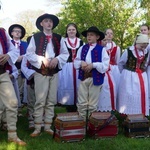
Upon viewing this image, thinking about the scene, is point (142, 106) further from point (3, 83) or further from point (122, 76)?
point (3, 83)

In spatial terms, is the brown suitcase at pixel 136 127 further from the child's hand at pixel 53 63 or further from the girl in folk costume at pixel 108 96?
the child's hand at pixel 53 63

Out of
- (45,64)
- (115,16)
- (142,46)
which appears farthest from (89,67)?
(115,16)

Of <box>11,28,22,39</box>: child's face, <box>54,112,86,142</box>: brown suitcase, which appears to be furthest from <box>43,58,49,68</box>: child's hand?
<box>11,28,22,39</box>: child's face

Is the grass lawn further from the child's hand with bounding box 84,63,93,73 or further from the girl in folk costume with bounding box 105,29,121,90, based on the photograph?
the girl in folk costume with bounding box 105,29,121,90

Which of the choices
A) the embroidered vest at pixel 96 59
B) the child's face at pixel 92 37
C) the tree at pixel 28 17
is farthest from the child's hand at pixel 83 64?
the tree at pixel 28 17

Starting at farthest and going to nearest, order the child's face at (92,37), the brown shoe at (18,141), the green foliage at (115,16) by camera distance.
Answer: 1. the green foliage at (115,16)
2. the child's face at (92,37)
3. the brown shoe at (18,141)

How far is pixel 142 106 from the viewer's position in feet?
19.9

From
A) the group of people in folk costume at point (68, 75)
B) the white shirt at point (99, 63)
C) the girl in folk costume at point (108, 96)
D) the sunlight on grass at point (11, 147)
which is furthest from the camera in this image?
the girl in folk costume at point (108, 96)

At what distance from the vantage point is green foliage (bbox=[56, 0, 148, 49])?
20.4 metres

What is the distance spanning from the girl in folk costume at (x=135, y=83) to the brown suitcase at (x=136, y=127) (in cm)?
78

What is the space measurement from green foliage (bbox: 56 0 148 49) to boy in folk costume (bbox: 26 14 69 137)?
15280 mm

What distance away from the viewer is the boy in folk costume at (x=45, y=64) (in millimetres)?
5172

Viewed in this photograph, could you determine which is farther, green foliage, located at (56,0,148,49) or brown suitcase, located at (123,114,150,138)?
green foliage, located at (56,0,148,49)

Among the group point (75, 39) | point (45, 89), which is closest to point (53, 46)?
point (45, 89)
